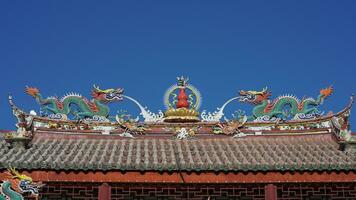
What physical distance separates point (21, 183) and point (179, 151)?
3.92 m

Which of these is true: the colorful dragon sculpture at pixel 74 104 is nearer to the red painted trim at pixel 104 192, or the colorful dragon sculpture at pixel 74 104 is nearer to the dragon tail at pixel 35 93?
the dragon tail at pixel 35 93

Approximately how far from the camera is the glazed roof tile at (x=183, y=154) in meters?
12.5

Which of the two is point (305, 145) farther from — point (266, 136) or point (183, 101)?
point (183, 101)

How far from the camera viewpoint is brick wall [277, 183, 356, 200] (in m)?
13.1

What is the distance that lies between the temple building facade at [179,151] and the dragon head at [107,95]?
3cm

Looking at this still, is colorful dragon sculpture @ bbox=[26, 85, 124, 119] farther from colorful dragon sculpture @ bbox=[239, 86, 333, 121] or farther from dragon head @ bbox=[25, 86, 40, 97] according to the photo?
colorful dragon sculpture @ bbox=[239, 86, 333, 121]

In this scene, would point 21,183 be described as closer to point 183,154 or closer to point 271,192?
point 183,154

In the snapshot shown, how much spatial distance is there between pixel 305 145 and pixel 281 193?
7.43 ft

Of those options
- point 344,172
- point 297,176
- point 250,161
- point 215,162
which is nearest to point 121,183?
point 215,162

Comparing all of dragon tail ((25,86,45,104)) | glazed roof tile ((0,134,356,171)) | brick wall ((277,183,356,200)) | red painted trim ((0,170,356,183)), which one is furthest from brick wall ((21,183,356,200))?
dragon tail ((25,86,45,104))

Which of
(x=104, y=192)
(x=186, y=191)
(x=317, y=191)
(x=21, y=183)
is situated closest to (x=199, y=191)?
(x=186, y=191)

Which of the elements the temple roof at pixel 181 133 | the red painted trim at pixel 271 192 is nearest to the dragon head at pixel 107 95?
the temple roof at pixel 181 133

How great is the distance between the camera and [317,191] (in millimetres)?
13211

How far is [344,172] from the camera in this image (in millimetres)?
12695
